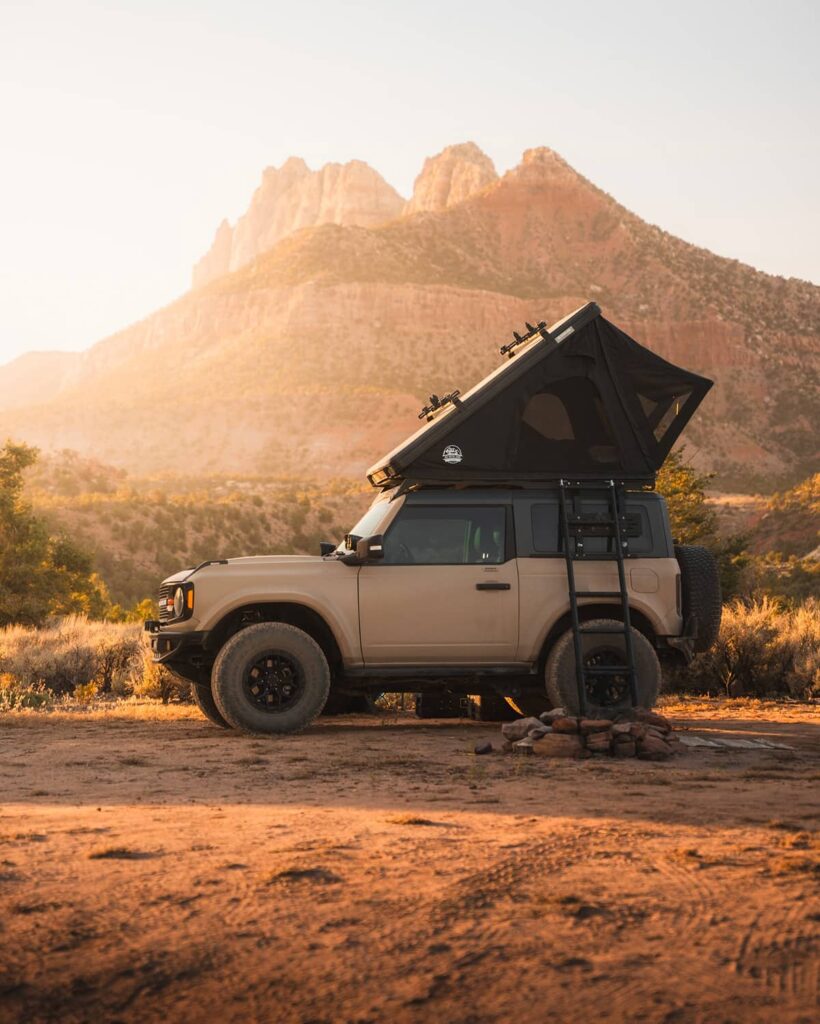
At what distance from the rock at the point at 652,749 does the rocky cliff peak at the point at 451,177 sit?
15084 centimetres

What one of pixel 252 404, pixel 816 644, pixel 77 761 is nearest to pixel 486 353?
pixel 252 404

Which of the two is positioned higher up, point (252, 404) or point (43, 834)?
point (252, 404)

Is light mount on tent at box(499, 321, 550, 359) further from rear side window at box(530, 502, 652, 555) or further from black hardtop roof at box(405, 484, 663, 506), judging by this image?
rear side window at box(530, 502, 652, 555)

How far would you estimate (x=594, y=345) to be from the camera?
11.4 m

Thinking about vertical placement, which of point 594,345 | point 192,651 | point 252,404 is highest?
point 252,404

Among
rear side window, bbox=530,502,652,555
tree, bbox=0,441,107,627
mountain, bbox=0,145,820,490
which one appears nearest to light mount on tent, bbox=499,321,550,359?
rear side window, bbox=530,502,652,555

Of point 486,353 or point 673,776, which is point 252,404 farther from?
point 673,776

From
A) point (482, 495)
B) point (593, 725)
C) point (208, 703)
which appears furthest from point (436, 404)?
point (593, 725)

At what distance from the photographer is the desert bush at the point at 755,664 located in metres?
15.3

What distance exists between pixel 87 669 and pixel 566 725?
31.9ft

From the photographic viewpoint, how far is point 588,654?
1090 cm

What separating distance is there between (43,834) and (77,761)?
3378mm

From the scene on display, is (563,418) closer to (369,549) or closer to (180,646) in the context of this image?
(369,549)

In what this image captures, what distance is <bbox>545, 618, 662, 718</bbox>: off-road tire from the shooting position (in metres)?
10.8
